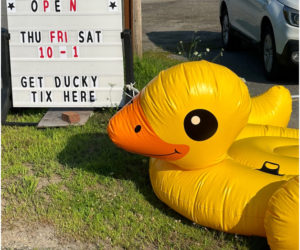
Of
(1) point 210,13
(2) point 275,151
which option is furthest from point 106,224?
(1) point 210,13

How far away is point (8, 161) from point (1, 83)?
1.84m

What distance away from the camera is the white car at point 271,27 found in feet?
24.9

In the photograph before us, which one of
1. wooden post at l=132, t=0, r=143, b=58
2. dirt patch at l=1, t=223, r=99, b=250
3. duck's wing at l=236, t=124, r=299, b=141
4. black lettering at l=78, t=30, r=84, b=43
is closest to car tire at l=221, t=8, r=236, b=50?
wooden post at l=132, t=0, r=143, b=58

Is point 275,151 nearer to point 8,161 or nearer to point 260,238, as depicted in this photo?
point 260,238

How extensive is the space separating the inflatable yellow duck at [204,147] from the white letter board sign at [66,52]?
94.5 inches

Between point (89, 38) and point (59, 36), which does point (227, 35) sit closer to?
point (89, 38)

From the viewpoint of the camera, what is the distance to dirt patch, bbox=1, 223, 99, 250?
3918 millimetres

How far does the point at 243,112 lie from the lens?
3.93m

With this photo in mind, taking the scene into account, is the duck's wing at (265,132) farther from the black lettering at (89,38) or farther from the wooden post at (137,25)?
the wooden post at (137,25)

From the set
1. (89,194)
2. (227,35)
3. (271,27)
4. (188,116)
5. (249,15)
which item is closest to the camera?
(188,116)

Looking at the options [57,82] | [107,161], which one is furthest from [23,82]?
[107,161]

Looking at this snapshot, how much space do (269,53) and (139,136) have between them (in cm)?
489

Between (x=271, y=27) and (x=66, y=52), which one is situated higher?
(x=271, y=27)

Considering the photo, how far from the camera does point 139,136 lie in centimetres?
397
